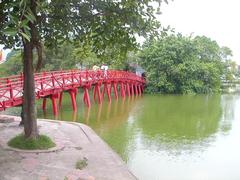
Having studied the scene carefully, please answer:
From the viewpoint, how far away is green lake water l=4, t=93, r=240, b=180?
474 inches

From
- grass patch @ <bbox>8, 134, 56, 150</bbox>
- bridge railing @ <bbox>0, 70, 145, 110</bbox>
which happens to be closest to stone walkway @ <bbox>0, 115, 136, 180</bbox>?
grass patch @ <bbox>8, 134, 56, 150</bbox>

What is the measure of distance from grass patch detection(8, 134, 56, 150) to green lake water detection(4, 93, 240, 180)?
2547 millimetres

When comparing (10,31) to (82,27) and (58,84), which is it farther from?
(58,84)

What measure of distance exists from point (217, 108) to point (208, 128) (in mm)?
9198

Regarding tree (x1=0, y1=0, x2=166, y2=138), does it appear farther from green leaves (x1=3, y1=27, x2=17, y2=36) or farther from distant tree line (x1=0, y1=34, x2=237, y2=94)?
distant tree line (x1=0, y1=34, x2=237, y2=94)

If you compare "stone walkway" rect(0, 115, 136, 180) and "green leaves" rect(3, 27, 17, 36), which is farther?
"stone walkway" rect(0, 115, 136, 180)

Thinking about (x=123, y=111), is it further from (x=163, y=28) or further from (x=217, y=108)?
(x=163, y=28)

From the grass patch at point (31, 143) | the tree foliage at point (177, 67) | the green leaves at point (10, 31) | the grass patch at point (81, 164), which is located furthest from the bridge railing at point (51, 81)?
the green leaves at point (10, 31)

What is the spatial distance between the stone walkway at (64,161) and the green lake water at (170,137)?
1.41 metres

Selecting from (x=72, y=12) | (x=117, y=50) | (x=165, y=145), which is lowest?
(x=165, y=145)

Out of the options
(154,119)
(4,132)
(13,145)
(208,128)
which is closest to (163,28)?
(13,145)

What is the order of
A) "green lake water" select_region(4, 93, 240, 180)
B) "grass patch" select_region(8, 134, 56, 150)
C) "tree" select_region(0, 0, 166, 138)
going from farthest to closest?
"green lake water" select_region(4, 93, 240, 180) < "grass patch" select_region(8, 134, 56, 150) < "tree" select_region(0, 0, 166, 138)

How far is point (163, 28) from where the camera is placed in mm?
9930

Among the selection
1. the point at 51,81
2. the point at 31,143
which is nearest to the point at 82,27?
the point at 31,143
